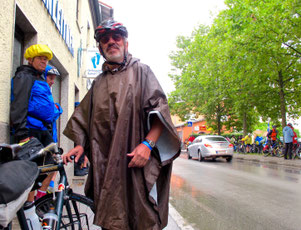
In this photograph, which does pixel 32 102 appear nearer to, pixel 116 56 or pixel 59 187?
pixel 59 187

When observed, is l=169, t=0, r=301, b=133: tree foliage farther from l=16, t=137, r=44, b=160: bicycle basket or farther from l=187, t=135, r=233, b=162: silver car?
l=16, t=137, r=44, b=160: bicycle basket

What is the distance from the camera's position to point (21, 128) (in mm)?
3012

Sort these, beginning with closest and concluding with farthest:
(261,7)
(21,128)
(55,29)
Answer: (21,128) < (55,29) < (261,7)

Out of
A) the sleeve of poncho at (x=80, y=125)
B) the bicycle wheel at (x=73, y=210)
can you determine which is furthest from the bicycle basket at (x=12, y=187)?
the bicycle wheel at (x=73, y=210)

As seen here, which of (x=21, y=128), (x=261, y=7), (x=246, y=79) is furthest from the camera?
(x=246, y=79)

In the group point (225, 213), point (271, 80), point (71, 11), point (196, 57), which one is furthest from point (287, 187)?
point (196, 57)

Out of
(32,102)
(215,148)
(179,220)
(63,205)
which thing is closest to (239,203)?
(179,220)

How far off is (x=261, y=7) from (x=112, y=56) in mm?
13596

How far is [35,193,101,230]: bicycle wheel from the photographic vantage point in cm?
228

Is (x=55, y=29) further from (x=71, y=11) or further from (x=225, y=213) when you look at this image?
(x=225, y=213)

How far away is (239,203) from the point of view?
5.43 meters

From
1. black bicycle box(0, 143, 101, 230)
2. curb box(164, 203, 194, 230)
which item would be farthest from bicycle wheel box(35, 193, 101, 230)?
curb box(164, 203, 194, 230)

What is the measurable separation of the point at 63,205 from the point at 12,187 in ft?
3.21

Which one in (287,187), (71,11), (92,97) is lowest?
(287,187)
